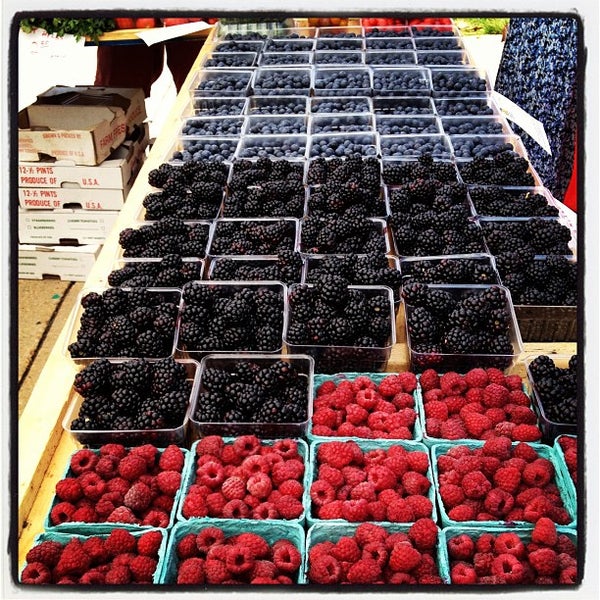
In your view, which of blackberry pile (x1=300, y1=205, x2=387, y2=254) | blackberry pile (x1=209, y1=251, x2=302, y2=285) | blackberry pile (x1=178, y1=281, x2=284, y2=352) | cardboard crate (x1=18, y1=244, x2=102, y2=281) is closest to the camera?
blackberry pile (x1=178, y1=281, x2=284, y2=352)

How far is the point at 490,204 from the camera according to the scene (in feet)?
8.45

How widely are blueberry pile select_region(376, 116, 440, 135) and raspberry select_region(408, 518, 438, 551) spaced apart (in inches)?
90.8

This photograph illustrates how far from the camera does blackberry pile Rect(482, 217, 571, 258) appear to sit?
2.28m

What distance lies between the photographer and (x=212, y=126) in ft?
11.1

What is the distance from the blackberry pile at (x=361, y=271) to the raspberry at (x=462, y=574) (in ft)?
3.12

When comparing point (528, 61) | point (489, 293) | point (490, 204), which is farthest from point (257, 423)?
point (528, 61)

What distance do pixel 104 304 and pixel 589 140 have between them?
1.67m

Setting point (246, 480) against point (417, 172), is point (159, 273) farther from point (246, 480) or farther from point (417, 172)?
point (417, 172)

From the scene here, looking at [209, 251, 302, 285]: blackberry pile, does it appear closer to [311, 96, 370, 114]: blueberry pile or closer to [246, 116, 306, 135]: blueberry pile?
[246, 116, 306, 135]: blueberry pile

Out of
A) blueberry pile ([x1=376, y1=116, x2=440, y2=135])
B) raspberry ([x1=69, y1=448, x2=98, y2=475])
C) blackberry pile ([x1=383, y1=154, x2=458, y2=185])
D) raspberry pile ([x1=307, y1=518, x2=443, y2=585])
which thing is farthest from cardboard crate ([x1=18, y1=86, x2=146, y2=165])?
raspberry pile ([x1=307, y1=518, x2=443, y2=585])

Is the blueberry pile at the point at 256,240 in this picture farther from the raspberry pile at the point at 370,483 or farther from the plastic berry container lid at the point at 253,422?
the raspberry pile at the point at 370,483

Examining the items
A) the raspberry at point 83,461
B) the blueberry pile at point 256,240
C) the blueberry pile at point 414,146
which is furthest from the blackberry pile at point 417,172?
the raspberry at point 83,461

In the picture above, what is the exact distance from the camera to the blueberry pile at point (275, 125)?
3.31 metres
